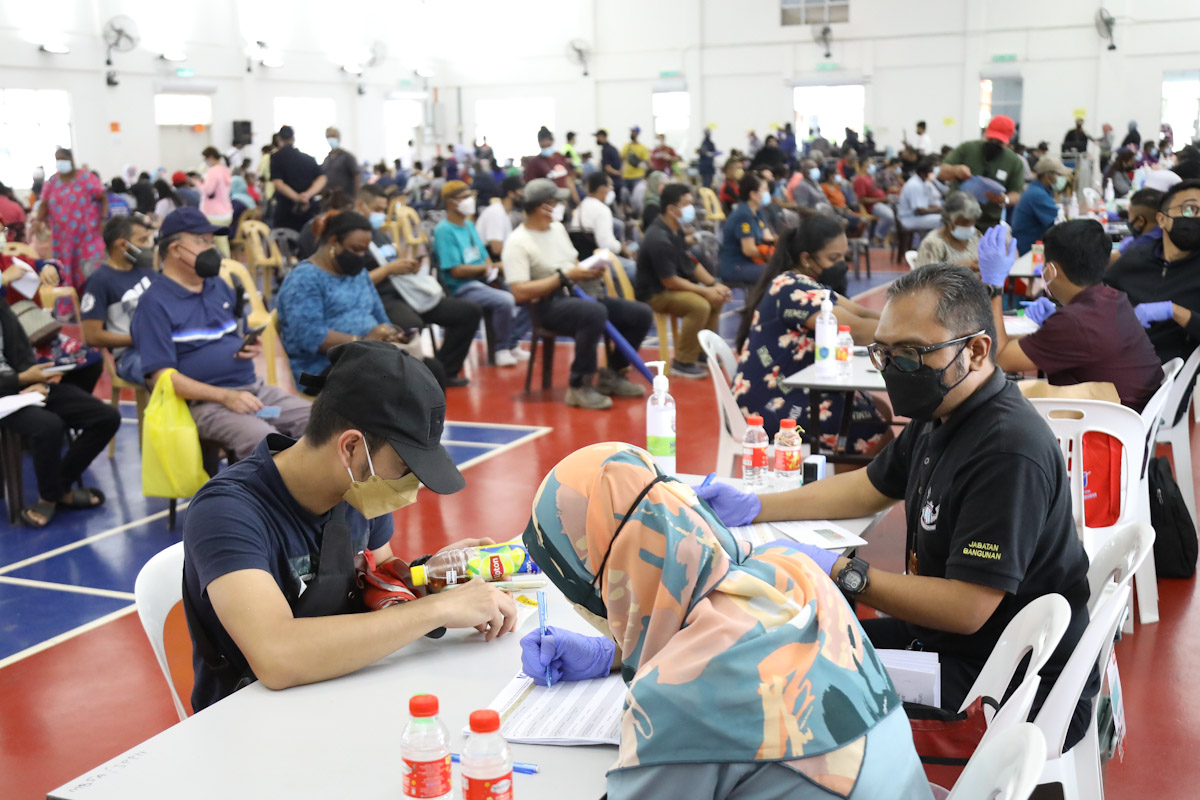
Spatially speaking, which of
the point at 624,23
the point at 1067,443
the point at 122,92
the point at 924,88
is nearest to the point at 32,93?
the point at 122,92

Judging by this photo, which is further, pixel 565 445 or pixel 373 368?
pixel 565 445

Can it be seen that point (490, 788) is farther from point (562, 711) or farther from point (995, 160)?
point (995, 160)

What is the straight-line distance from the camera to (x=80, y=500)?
5.02m

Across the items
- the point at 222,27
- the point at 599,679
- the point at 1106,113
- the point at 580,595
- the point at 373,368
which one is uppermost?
the point at 222,27

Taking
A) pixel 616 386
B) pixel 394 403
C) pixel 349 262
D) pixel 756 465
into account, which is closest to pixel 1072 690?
pixel 394 403

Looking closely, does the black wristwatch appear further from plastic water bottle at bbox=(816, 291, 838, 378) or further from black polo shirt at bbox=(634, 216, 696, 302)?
black polo shirt at bbox=(634, 216, 696, 302)

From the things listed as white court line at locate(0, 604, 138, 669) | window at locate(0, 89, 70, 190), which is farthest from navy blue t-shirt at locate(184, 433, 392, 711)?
window at locate(0, 89, 70, 190)

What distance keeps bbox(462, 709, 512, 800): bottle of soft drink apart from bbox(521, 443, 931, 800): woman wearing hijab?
0.51 feet

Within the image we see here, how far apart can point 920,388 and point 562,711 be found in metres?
1.04

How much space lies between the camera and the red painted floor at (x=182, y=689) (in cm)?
276

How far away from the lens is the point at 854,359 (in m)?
4.55

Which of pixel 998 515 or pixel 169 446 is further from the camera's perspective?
pixel 169 446

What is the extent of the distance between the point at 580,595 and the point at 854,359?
330 centimetres

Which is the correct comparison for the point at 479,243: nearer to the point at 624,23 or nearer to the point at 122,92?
the point at 122,92
